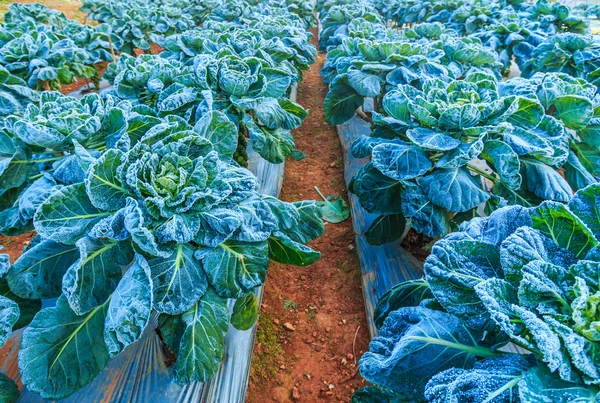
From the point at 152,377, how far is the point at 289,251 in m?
1.25

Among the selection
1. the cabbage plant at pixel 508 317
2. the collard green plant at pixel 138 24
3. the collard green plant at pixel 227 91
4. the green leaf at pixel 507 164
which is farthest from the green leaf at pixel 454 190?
the collard green plant at pixel 138 24

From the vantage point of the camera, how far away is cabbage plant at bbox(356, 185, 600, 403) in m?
1.10

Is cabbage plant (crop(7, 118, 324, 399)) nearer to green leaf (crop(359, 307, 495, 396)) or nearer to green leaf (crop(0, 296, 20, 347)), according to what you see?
green leaf (crop(0, 296, 20, 347))

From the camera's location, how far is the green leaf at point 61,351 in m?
1.75

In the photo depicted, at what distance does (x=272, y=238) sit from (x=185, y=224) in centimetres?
63

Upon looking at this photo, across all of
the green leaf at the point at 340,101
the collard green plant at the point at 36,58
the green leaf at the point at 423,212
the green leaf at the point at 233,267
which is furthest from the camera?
the collard green plant at the point at 36,58

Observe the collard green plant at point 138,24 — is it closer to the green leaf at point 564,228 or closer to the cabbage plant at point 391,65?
the cabbage plant at point 391,65

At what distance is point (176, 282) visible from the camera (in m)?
1.91

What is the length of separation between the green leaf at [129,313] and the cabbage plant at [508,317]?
1.06m

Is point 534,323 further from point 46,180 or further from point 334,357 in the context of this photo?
point 46,180

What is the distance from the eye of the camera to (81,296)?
1768mm

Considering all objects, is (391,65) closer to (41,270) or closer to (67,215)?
(67,215)

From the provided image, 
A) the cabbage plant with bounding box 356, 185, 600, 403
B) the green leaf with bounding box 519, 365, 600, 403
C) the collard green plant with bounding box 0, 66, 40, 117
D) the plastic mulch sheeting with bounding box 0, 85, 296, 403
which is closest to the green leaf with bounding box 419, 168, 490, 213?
the cabbage plant with bounding box 356, 185, 600, 403

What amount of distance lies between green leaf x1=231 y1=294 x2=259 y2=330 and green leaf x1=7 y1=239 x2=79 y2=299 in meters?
1.01
